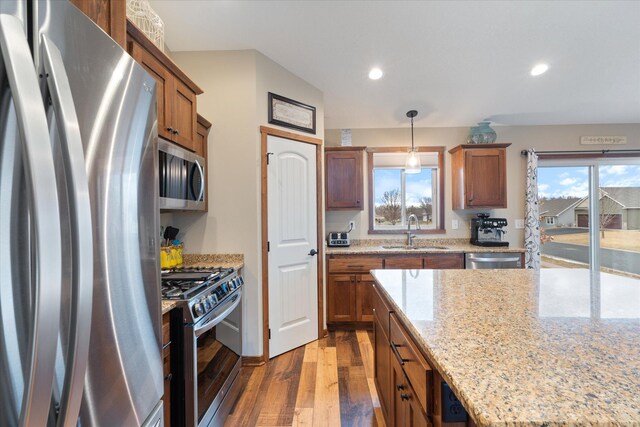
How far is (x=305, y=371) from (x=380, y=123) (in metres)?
3.11

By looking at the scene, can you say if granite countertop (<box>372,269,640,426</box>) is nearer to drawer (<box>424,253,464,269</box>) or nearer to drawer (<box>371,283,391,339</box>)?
drawer (<box>371,283,391,339</box>)

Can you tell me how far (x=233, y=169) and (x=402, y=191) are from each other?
8.12ft

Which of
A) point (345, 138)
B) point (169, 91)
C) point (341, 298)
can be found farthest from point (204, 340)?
point (345, 138)

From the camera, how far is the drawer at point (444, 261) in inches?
124

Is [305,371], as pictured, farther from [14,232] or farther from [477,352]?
[14,232]

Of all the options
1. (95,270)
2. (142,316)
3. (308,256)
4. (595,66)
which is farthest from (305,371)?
(595,66)

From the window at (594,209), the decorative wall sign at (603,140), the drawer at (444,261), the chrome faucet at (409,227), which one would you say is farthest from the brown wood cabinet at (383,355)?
the decorative wall sign at (603,140)

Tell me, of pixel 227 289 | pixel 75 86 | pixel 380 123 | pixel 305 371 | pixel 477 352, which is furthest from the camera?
pixel 380 123

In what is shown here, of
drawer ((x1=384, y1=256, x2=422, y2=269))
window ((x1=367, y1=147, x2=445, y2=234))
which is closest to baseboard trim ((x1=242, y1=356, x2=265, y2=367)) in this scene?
drawer ((x1=384, y1=256, x2=422, y2=269))

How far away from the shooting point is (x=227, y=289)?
1778mm

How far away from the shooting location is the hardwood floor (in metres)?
1.76

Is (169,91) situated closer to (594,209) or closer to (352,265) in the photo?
(352,265)

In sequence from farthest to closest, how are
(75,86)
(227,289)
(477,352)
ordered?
(227,289) → (477,352) → (75,86)

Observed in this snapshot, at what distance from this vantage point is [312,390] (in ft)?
6.69
